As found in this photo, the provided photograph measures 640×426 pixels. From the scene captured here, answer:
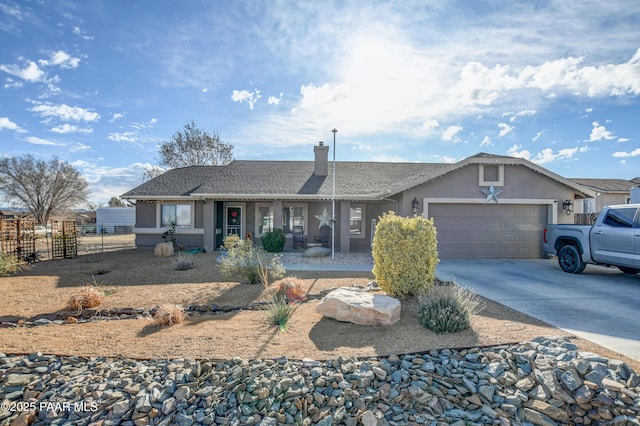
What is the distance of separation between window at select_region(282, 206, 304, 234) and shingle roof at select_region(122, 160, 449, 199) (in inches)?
50.0

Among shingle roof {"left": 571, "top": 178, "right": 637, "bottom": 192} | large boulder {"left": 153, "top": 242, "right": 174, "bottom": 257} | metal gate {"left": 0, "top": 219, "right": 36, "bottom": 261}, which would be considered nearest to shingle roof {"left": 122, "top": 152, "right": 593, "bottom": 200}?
large boulder {"left": 153, "top": 242, "right": 174, "bottom": 257}

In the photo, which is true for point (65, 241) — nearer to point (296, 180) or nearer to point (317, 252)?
point (296, 180)

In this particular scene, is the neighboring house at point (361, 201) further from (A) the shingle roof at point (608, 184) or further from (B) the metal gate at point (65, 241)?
(A) the shingle roof at point (608, 184)

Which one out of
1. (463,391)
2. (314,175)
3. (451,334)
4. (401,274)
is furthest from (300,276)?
(314,175)

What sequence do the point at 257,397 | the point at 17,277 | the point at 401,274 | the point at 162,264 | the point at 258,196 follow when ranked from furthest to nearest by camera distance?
the point at 258,196, the point at 162,264, the point at 17,277, the point at 401,274, the point at 257,397

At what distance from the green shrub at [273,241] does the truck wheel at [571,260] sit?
10589 mm

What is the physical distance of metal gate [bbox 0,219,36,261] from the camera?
12.6m

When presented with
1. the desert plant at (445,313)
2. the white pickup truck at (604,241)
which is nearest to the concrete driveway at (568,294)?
the white pickup truck at (604,241)

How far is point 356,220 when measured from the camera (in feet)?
51.3

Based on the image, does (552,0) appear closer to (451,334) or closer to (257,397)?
(451,334)

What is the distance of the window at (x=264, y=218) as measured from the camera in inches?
638

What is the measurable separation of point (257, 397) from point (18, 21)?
40.6 ft

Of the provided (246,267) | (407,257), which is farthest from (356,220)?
(407,257)

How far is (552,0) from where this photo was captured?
349 inches
